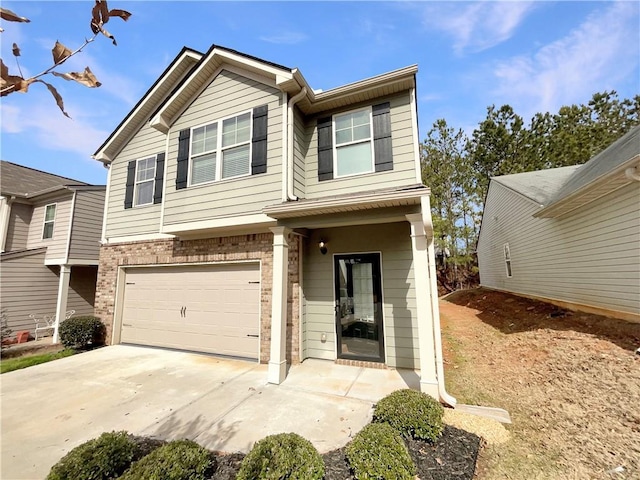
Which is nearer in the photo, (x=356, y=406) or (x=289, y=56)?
(x=356, y=406)

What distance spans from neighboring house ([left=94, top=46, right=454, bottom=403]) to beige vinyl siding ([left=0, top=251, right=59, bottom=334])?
19.7 ft

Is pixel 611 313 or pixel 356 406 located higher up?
pixel 611 313

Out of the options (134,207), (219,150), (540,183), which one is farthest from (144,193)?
(540,183)

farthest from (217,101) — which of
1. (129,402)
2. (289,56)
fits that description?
(129,402)

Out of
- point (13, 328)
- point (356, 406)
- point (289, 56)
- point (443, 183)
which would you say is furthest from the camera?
point (443, 183)

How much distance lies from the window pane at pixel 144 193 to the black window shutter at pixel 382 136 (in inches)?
268

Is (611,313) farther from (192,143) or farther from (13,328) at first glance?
(13,328)

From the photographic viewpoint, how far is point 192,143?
7184mm

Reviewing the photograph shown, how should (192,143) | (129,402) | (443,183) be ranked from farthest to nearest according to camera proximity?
(443,183) < (192,143) < (129,402)

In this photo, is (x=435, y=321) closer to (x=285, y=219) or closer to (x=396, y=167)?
(x=396, y=167)

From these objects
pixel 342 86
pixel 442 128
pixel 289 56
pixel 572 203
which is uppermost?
pixel 442 128

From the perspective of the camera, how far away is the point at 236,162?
6.59 meters

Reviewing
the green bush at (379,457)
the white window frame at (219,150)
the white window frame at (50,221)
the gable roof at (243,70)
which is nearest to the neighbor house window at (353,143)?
the gable roof at (243,70)

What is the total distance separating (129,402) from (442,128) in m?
23.1
